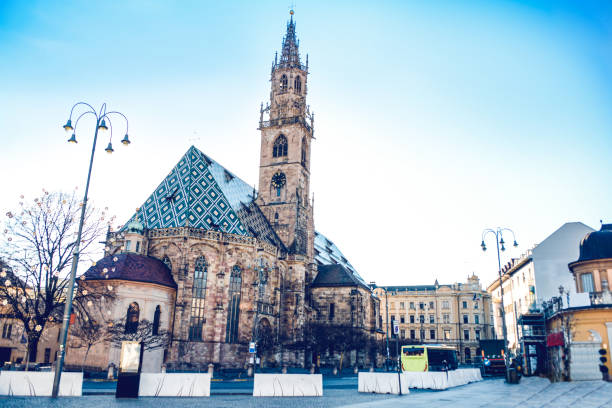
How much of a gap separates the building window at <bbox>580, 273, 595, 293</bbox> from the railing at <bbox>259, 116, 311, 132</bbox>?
37015mm

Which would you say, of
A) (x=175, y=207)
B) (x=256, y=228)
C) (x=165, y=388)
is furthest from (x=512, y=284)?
(x=165, y=388)

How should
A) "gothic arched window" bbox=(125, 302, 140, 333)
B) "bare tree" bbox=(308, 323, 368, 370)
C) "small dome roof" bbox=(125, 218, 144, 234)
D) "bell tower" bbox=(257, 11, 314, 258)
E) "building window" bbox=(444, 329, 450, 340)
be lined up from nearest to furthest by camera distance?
"gothic arched window" bbox=(125, 302, 140, 333)
"small dome roof" bbox=(125, 218, 144, 234)
"bare tree" bbox=(308, 323, 368, 370)
"bell tower" bbox=(257, 11, 314, 258)
"building window" bbox=(444, 329, 450, 340)

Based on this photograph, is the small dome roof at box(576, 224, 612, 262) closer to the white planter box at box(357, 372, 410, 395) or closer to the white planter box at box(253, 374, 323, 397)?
the white planter box at box(357, 372, 410, 395)

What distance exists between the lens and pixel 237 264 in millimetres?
44281

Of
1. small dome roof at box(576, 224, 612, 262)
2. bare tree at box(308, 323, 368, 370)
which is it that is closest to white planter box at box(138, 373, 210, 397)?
small dome roof at box(576, 224, 612, 262)

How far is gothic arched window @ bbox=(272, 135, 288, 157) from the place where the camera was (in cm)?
5984

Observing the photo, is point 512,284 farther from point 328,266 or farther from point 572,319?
point 572,319

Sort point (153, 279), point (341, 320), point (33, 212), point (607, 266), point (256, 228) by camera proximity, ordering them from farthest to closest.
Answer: point (341, 320) < point (256, 228) < point (153, 279) < point (607, 266) < point (33, 212)

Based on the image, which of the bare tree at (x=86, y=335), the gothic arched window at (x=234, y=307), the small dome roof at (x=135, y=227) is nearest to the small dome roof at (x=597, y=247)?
the gothic arched window at (x=234, y=307)

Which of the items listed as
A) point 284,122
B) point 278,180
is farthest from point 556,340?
point 284,122

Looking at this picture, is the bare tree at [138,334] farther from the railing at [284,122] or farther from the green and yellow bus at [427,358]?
the railing at [284,122]

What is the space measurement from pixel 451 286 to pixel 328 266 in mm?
38714

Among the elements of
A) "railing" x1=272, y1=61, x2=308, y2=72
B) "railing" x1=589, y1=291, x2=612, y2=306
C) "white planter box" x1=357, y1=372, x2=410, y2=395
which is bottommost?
"white planter box" x1=357, y1=372, x2=410, y2=395

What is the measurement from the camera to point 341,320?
58500 mm
